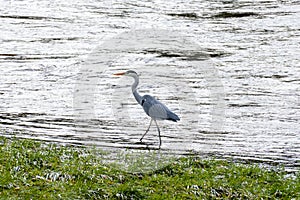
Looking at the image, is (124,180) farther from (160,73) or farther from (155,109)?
(160,73)

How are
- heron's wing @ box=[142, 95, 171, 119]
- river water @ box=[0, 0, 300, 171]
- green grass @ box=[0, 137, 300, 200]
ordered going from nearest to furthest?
1. green grass @ box=[0, 137, 300, 200]
2. heron's wing @ box=[142, 95, 171, 119]
3. river water @ box=[0, 0, 300, 171]

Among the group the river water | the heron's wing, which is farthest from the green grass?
the heron's wing

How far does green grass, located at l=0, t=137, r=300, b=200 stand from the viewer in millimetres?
10055

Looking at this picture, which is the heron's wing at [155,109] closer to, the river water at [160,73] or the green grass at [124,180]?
the river water at [160,73]

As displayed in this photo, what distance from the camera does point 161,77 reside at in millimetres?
23422

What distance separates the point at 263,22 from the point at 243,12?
10.5 ft

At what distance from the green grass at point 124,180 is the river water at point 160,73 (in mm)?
1927

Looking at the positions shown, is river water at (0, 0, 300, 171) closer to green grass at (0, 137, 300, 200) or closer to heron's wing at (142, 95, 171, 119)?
heron's wing at (142, 95, 171, 119)

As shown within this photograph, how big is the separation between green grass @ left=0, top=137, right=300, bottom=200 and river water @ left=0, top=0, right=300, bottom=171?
1.93 m

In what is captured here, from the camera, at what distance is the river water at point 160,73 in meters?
15.4

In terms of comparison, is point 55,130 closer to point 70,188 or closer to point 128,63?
point 70,188

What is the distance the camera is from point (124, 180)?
10.8 metres

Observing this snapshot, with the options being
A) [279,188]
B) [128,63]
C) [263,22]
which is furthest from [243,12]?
[279,188]

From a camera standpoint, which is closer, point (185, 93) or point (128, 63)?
point (185, 93)
